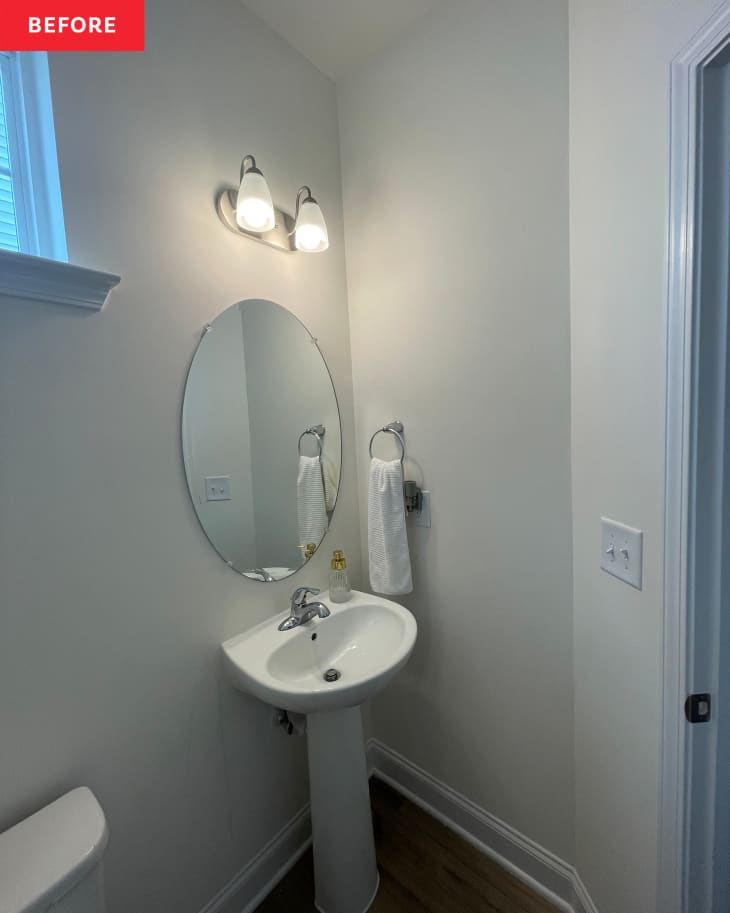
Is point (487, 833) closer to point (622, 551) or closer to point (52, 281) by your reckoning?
point (622, 551)

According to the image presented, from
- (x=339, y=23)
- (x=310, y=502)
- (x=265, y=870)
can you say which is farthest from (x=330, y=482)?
(x=339, y=23)

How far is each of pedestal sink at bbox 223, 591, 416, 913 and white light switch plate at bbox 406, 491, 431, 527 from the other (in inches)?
12.2

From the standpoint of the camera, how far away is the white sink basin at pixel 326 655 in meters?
0.95

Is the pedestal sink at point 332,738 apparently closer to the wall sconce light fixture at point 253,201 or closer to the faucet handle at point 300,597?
the faucet handle at point 300,597

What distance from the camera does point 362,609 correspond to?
1340 millimetres

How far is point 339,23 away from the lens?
1.21 m

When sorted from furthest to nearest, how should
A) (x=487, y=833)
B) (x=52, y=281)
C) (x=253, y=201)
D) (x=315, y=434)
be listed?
(x=315, y=434) < (x=487, y=833) < (x=253, y=201) < (x=52, y=281)

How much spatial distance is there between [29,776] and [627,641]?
1.30 m

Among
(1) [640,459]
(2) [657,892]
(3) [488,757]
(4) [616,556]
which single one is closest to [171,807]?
(3) [488,757]

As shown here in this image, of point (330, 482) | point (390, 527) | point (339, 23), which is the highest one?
point (339, 23)

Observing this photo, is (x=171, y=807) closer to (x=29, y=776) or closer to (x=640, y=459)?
(x=29, y=776)

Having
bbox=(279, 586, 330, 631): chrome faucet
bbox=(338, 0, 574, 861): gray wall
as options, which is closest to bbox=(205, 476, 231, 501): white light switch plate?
bbox=(279, 586, 330, 631): chrome faucet

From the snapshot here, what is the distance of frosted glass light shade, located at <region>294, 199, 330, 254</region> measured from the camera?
3.99ft

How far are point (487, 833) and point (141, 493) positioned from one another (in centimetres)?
159
